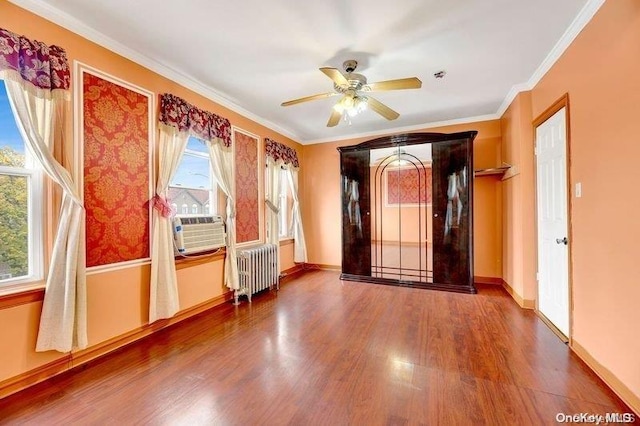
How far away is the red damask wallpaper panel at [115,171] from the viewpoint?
2238 millimetres

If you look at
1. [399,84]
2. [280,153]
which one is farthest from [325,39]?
[280,153]

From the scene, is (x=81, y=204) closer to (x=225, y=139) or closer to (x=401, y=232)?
(x=225, y=139)

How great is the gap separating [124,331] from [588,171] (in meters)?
4.12

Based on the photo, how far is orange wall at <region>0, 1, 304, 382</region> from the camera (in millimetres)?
1825

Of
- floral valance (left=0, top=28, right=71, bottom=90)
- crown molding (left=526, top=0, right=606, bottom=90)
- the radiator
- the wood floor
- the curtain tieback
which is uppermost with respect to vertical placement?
crown molding (left=526, top=0, right=606, bottom=90)

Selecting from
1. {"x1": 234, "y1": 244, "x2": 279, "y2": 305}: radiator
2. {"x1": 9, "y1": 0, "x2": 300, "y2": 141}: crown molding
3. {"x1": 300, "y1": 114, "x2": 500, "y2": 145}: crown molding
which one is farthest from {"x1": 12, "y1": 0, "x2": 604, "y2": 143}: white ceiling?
{"x1": 234, "y1": 244, "x2": 279, "y2": 305}: radiator

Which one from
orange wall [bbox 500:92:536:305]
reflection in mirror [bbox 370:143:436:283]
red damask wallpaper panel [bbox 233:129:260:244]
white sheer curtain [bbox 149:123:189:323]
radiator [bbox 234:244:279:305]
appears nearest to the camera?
white sheer curtain [bbox 149:123:189:323]

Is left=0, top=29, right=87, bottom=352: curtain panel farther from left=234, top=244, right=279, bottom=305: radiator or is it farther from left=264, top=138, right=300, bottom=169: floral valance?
left=264, top=138, right=300, bottom=169: floral valance

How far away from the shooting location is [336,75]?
231 cm

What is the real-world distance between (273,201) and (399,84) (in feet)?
9.39

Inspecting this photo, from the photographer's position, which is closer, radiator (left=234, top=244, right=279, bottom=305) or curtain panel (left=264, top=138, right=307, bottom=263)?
radiator (left=234, top=244, right=279, bottom=305)

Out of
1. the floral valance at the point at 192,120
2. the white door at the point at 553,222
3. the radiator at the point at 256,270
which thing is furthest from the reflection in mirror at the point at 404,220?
the floral valance at the point at 192,120

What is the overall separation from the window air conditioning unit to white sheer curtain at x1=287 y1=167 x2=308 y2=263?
1866 millimetres

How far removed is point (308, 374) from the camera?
79.7 inches
